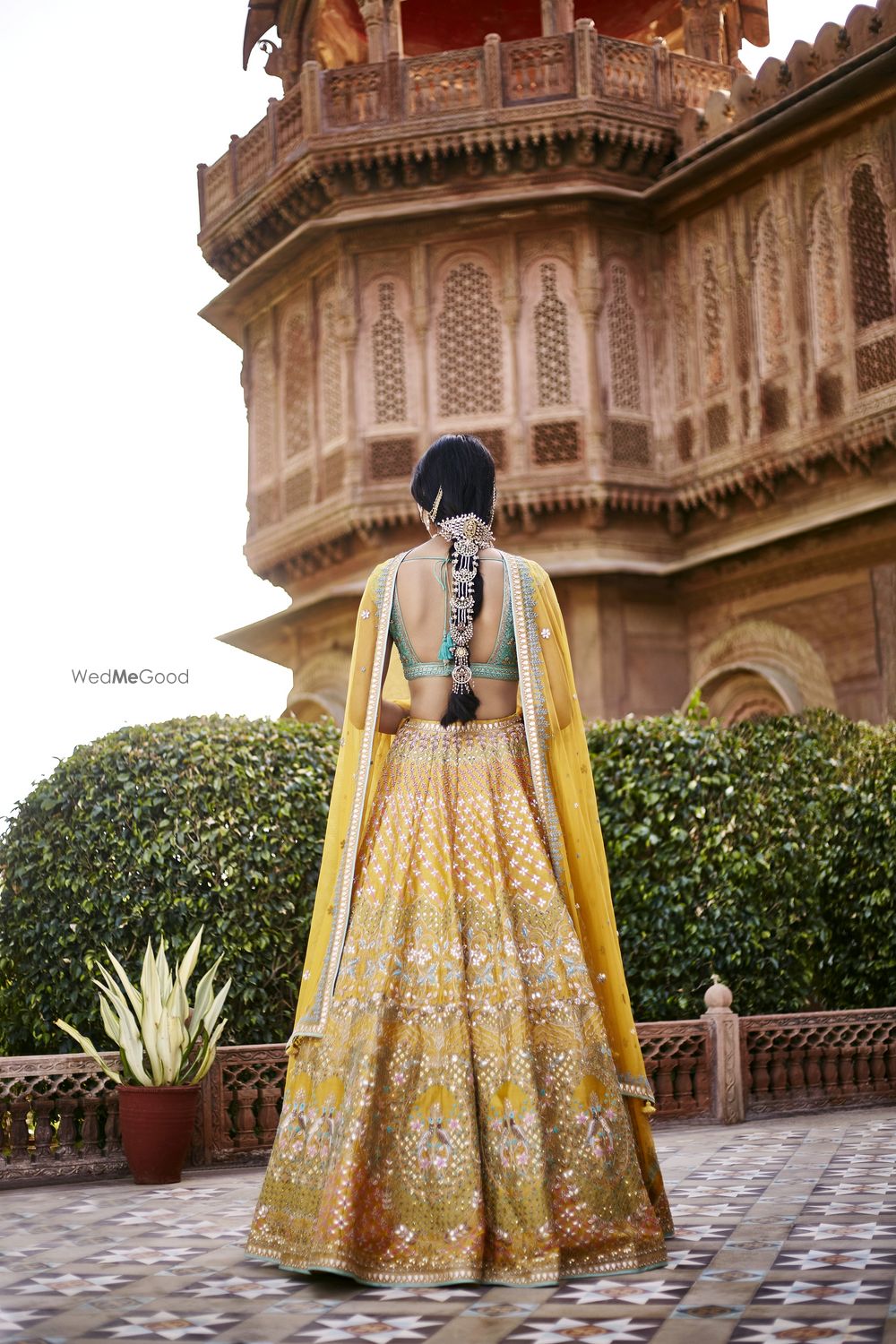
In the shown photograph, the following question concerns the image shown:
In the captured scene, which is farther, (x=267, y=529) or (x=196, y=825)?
(x=267, y=529)

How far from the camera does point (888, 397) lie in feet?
41.7

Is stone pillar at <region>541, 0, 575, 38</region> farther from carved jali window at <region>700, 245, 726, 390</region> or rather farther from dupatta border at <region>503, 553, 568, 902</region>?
dupatta border at <region>503, 553, 568, 902</region>

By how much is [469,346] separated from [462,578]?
11.5 m

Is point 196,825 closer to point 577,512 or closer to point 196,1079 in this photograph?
point 196,1079

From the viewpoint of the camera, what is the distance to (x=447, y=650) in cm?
387

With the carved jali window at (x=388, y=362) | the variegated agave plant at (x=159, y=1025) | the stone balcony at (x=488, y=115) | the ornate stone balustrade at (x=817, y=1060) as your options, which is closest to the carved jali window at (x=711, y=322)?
the stone balcony at (x=488, y=115)

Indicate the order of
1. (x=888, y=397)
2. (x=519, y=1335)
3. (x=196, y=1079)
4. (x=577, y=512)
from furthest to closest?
(x=577, y=512) < (x=888, y=397) < (x=196, y=1079) < (x=519, y=1335)

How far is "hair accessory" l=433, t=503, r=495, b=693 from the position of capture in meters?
3.84

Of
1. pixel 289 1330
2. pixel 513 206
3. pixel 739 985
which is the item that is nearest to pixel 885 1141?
pixel 739 985

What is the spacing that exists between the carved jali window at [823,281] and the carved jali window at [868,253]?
0.21m

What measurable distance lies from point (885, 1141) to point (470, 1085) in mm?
3233

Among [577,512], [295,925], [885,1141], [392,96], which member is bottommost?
[885,1141]

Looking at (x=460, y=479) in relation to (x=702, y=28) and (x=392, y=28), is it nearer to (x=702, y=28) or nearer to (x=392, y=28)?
Answer: (x=392, y=28)

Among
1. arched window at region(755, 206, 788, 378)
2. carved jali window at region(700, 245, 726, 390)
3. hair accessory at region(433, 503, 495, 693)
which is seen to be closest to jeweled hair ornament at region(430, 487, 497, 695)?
hair accessory at region(433, 503, 495, 693)
